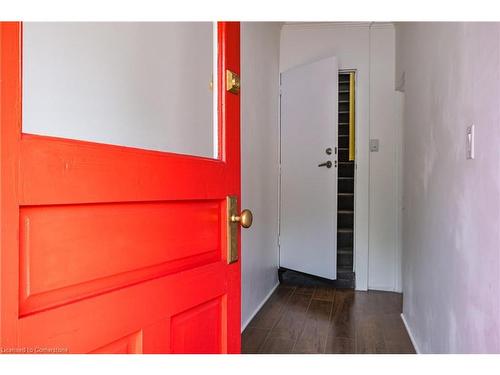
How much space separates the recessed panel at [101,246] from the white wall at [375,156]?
10.1ft

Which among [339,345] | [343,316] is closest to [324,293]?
[343,316]

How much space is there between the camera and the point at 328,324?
2881mm

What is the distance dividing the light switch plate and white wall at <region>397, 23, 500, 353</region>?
3 cm

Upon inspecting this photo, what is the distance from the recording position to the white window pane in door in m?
1.23

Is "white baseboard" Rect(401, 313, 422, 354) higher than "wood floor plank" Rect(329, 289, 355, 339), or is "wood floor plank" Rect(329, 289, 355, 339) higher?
"white baseboard" Rect(401, 313, 422, 354)

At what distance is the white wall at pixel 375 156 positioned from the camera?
3812mm

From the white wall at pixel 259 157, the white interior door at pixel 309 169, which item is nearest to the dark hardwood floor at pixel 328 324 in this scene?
the white wall at pixel 259 157

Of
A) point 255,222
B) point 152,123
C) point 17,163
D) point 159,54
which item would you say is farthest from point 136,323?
point 255,222

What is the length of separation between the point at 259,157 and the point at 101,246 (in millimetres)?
2563

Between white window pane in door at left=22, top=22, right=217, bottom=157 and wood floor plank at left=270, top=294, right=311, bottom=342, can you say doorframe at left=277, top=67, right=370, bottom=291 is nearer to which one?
wood floor plank at left=270, top=294, right=311, bottom=342

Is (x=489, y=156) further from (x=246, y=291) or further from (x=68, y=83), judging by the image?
(x=246, y=291)

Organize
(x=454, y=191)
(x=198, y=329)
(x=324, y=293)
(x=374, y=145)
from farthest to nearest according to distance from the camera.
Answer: (x=374, y=145) → (x=324, y=293) → (x=454, y=191) → (x=198, y=329)

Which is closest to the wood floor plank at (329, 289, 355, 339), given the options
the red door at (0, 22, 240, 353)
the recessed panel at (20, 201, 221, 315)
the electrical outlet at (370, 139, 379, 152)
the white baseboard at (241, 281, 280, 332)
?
the white baseboard at (241, 281, 280, 332)

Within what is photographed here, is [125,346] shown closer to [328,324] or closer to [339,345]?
[339,345]
